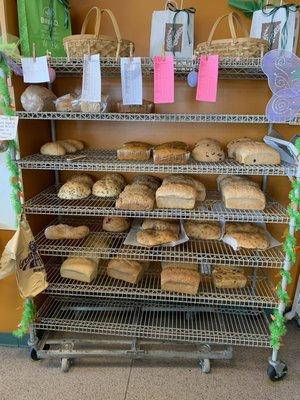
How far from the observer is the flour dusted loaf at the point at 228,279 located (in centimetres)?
175

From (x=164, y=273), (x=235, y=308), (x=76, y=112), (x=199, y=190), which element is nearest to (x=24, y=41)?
(x=76, y=112)

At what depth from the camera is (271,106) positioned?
1.38m

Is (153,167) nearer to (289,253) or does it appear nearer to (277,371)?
(289,253)

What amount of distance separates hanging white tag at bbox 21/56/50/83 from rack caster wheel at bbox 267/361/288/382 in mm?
1826

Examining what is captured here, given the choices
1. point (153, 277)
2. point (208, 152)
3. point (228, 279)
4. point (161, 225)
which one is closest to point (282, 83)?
point (208, 152)

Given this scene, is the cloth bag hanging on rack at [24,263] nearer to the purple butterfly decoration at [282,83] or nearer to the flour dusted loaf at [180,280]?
the flour dusted loaf at [180,280]

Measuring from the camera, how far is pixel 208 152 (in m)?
1.66

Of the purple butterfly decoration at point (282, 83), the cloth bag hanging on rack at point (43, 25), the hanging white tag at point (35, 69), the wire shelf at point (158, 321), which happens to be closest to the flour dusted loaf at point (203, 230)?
the wire shelf at point (158, 321)

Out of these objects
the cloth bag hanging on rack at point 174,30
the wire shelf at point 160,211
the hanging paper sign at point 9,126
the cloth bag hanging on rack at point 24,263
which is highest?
the cloth bag hanging on rack at point 174,30

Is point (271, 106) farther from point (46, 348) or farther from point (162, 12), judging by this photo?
point (46, 348)

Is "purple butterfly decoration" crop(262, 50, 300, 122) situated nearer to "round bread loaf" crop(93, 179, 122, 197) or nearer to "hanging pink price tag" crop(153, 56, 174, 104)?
"hanging pink price tag" crop(153, 56, 174, 104)

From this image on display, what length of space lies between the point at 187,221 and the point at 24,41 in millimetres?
1255

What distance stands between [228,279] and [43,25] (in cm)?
165

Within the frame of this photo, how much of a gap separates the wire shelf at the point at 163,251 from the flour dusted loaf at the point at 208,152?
489 millimetres
